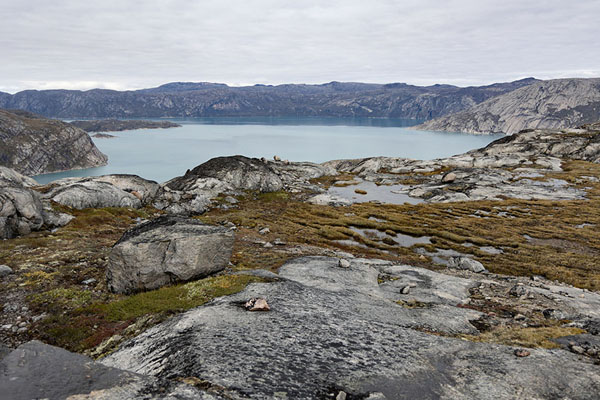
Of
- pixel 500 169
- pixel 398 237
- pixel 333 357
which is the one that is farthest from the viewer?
pixel 500 169

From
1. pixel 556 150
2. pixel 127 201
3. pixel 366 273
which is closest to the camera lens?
pixel 366 273

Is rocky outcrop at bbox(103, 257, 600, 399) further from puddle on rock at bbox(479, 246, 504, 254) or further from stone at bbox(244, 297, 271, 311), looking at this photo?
puddle on rock at bbox(479, 246, 504, 254)

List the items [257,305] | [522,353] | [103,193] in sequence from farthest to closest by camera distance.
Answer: [103,193] < [257,305] < [522,353]

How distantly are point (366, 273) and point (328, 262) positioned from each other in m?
3.62

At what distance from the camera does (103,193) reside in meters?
57.5

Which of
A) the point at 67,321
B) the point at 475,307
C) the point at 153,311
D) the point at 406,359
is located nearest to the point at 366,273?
the point at 475,307

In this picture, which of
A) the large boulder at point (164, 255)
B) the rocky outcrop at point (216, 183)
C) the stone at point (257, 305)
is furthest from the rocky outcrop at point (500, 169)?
the stone at point (257, 305)

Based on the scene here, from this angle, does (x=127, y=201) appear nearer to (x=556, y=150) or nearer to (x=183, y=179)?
(x=183, y=179)

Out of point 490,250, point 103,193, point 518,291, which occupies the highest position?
point 103,193

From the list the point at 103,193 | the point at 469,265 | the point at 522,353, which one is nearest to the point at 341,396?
the point at 522,353

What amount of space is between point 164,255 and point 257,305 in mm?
10208

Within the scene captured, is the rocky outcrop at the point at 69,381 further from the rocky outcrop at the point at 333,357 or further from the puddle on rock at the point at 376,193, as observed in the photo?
the puddle on rock at the point at 376,193

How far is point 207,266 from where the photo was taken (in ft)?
78.7

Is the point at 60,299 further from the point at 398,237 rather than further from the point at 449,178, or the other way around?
the point at 449,178
